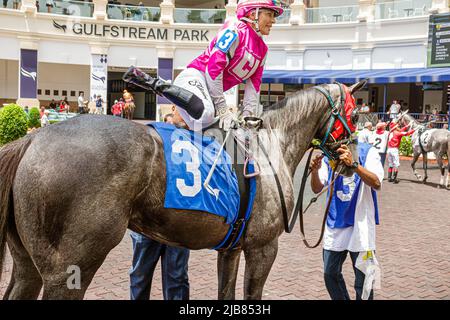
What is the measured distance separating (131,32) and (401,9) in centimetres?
1761

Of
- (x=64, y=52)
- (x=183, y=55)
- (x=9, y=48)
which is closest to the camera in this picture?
(x=9, y=48)

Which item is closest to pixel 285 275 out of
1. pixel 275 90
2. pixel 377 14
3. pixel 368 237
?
pixel 368 237

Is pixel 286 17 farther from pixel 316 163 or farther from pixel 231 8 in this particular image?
pixel 316 163

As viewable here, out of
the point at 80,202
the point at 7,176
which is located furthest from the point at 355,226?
the point at 7,176

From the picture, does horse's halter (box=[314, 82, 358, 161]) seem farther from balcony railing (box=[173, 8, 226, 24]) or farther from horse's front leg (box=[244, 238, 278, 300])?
balcony railing (box=[173, 8, 226, 24])

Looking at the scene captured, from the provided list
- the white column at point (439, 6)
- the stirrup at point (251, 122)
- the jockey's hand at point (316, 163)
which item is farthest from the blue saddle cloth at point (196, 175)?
the white column at point (439, 6)

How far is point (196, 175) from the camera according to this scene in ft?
10.2

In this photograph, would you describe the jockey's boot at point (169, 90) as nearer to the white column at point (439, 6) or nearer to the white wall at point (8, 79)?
the white column at point (439, 6)

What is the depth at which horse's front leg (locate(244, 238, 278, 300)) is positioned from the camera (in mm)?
3502

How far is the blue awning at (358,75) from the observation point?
23853mm

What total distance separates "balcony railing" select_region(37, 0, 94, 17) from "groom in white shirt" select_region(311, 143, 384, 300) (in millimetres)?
30598

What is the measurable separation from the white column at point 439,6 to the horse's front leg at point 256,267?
84.9 feet

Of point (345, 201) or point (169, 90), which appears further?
point (345, 201)

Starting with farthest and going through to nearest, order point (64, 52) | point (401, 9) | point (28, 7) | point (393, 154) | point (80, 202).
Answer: point (64, 52)
point (28, 7)
point (401, 9)
point (393, 154)
point (80, 202)
